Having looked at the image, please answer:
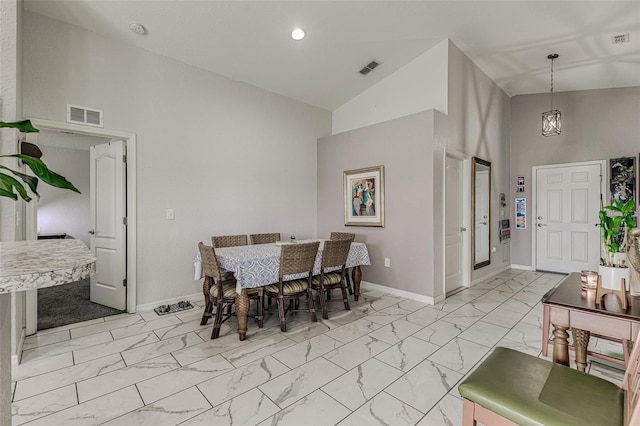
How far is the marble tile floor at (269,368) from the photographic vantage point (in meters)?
1.88

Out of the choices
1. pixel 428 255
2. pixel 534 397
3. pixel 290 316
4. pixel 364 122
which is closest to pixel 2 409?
pixel 534 397

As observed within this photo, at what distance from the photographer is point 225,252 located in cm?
332

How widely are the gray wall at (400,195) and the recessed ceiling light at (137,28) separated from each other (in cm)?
304

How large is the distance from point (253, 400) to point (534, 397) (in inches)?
62.6

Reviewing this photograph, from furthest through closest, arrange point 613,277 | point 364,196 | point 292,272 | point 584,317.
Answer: point 364,196 → point 292,272 → point 613,277 → point 584,317

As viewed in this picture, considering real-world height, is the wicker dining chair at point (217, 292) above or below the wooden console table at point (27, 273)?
below

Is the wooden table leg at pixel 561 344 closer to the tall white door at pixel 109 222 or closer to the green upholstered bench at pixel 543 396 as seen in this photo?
the green upholstered bench at pixel 543 396

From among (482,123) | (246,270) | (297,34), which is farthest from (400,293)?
(297,34)

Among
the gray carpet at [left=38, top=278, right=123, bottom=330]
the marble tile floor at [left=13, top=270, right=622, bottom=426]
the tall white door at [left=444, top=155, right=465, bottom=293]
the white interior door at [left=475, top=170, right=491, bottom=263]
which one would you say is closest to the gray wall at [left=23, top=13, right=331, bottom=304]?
the gray carpet at [left=38, top=278, right=123, bottom=330]

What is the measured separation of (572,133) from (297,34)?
5373 mm

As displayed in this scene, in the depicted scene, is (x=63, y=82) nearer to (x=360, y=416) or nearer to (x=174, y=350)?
(x=174, y=350)

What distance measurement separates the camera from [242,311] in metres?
2.88

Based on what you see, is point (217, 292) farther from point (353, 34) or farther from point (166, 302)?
point (353, 34)

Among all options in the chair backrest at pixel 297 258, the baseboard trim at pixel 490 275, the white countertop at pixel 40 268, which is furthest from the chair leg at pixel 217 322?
the baseboard trim at pixel 490 275
